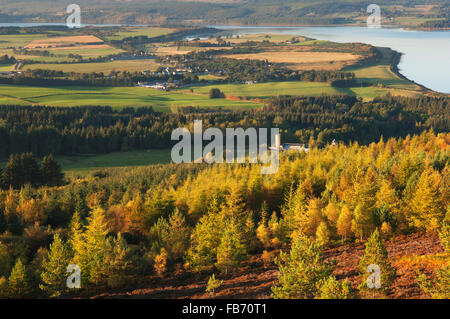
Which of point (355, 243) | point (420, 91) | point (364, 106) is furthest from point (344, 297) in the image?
point (420, 91)

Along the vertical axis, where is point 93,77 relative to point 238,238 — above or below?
above

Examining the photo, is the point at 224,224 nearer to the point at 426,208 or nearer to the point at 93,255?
the point at 93,255

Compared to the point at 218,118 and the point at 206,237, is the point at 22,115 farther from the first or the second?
the point at 206,237

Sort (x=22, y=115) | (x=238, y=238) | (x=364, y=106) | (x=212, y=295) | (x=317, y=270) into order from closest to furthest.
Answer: (x=317, y=270), (x=212, y=295), (x=238, y=238), (x=22, y=115), (x=364, y=106)

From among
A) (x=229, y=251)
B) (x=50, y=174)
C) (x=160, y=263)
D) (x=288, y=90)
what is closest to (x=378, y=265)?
(x=229, y=251)

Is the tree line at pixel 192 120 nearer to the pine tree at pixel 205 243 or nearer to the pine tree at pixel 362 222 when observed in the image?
the pine tree at pixel 362 222

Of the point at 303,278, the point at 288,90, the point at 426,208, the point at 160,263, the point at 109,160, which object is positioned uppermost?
the point at 288,90

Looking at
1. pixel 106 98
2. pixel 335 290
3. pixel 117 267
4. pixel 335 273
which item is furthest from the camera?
pixel 106 98

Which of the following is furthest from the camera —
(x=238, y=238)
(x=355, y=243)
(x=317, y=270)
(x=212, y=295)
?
(x=355, y=243)

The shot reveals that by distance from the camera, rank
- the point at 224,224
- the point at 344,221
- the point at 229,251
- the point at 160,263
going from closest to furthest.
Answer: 1. the point at 229,251
2. the point at 160,263
3. the point at 344,221
4. the point at 224,224
